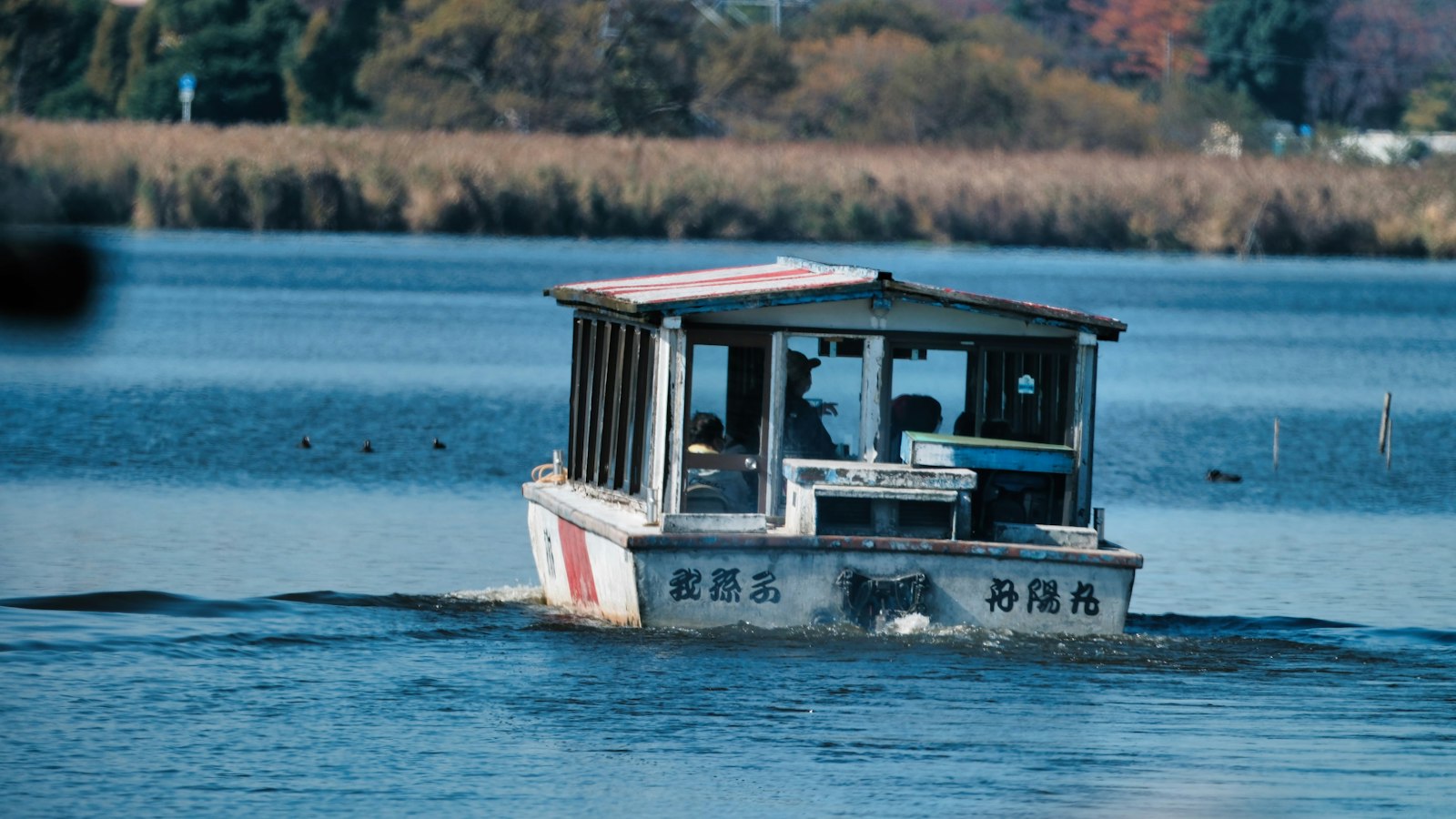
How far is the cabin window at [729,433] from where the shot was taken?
1595 centimetres

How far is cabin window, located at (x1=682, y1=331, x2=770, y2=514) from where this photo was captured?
15953mm

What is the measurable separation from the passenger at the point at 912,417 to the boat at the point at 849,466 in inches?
0.5

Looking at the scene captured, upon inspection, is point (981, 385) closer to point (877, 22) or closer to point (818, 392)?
point (818, 392)

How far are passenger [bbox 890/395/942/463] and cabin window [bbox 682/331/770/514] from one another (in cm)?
90

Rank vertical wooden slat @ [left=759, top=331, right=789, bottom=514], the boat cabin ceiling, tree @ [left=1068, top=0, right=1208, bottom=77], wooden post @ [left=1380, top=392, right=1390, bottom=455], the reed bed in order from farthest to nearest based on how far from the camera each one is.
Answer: tree @ [left=1068, top=0, right=1208, bottom=77] < the reed bed < wooden post @ [left=1380, top=392, right=1390, bottom=455] < vertical wooden slat @ [left=759, top=331, right=789, bottom=514] < the boat cabin ceiling

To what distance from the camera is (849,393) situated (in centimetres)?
1681

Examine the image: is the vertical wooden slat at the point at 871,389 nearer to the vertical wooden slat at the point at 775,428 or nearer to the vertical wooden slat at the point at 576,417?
the vertical wooden slat at the point at 775,428

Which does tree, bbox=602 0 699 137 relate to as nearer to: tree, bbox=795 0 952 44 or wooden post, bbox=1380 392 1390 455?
tree, bbox=795 0 952 44

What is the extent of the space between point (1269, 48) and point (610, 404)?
107407 mm

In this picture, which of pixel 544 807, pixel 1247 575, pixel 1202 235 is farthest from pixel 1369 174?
pixel 544 807

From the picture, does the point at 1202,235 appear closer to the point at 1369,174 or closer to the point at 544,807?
the point at 1369,174

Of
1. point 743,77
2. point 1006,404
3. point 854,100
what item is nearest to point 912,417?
point 1006,404

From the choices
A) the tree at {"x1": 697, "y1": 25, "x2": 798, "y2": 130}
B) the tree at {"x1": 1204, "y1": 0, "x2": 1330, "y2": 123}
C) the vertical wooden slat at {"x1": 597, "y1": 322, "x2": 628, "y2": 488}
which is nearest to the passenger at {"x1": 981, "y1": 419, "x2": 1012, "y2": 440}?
the vertical wooden slat at {"x1": 597, "y1": 322, "x2": 628, "y2": 488}

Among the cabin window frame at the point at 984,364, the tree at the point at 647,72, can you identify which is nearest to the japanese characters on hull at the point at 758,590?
the cabin window frame at the point at 984,364
